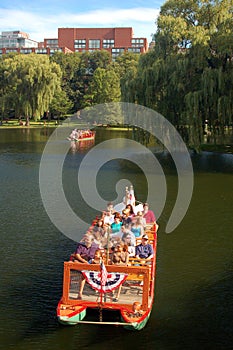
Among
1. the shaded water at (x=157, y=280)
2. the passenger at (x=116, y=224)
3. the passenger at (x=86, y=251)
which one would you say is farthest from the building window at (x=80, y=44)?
the passenger at (x=86, y=251)

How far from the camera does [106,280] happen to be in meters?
10.3

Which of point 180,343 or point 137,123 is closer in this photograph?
point 180,343

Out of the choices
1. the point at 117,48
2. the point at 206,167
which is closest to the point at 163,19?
the point at 206,167

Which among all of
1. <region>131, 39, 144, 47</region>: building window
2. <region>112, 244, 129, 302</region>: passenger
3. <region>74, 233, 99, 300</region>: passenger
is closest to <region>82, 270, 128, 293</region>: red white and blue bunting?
<region>112, 244, 129, 302</region>: passenger

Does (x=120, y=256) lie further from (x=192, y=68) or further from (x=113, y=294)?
(x=192, y=68)

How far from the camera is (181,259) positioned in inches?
574

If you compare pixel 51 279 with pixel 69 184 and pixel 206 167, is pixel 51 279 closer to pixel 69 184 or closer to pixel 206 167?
pixel 69 184

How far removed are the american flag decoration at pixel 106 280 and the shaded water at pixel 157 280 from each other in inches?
34.4

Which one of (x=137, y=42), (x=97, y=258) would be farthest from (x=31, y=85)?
(x=137, y=42)

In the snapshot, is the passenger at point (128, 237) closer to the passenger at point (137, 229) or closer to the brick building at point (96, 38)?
the passenger at point (137, 229)

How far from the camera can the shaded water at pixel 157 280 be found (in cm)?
992

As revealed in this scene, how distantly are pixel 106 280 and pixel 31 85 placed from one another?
63.4m

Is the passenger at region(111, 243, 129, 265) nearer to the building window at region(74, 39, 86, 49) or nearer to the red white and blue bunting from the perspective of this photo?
the red white and blue bunting

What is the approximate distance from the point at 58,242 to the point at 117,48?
465 feet
